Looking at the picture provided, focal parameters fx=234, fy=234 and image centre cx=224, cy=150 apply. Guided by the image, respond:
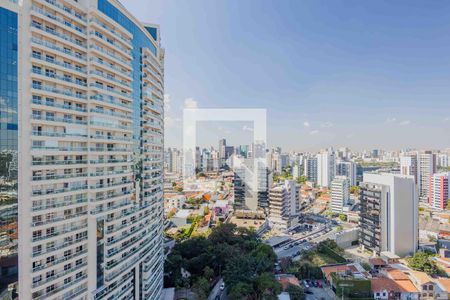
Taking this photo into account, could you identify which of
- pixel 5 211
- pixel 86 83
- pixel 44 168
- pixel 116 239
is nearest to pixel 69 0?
pixel 86 83

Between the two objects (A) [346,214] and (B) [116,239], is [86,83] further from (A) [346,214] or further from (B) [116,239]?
(A) [346,214]

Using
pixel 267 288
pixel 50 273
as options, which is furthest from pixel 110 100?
pixel 267 288

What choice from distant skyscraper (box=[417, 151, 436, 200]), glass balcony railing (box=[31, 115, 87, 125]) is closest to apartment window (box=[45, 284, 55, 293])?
glass balcony railing (box=[31, 115, 87, 125])

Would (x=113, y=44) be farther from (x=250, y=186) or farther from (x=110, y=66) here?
(x=250, y=186)

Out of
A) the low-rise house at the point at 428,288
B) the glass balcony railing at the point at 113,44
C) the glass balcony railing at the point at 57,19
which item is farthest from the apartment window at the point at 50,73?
the low-rise house at the point at 428,288

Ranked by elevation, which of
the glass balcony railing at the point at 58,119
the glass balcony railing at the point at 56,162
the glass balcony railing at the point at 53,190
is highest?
the glass balcony railing at the point at 58,119

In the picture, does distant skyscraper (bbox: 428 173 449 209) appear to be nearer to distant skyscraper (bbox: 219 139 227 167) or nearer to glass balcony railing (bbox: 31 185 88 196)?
distant skyscraper (bbox: 219 139 227 167)

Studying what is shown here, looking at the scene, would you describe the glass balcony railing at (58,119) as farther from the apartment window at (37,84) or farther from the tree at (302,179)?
the tree at (302,179)
